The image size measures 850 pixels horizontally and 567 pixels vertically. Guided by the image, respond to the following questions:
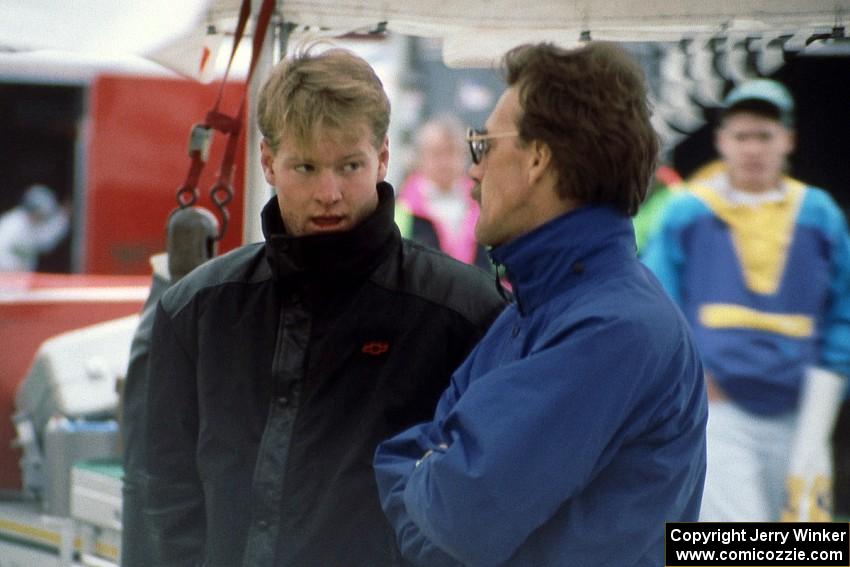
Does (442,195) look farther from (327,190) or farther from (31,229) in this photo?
(31,229)

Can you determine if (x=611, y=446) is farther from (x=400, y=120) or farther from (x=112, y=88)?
(x=112, y=88)

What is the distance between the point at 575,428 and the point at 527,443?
0.05 metres

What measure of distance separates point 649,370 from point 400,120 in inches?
133

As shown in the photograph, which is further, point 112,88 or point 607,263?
point 112,88

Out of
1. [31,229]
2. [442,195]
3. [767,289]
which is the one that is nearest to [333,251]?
[767,289]

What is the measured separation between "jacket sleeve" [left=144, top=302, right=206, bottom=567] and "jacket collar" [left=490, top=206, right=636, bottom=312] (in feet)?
1.88

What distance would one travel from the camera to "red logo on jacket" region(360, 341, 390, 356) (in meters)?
1.65

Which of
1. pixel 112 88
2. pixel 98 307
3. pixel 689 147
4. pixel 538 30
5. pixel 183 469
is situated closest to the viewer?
pixel 183 469

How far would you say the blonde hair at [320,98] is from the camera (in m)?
1.65

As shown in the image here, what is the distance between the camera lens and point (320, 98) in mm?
1647

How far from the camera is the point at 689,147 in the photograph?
14.5 feet

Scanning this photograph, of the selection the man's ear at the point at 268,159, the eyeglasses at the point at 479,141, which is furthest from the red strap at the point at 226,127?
the eyeglasses at the point at 479,141

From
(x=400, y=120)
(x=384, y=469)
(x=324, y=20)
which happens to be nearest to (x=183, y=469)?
(x=384, y=469)

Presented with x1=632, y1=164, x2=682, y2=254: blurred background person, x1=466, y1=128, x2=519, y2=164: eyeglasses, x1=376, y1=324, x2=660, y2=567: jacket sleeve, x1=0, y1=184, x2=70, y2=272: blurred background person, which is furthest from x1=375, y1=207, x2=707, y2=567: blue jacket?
x1=0, y1=184, x2=70, y2=272: blurred background person
